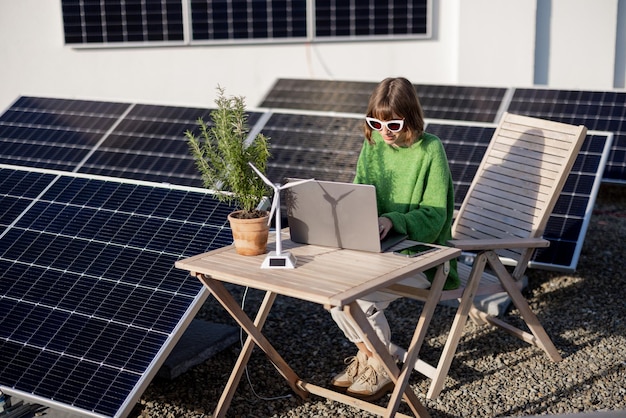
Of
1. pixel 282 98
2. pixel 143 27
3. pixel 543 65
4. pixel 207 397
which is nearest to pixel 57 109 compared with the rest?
pixel 282 98

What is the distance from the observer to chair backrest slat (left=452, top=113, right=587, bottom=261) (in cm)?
501

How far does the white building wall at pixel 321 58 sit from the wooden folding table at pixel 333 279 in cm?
625

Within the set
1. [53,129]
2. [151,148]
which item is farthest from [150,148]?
[53,129]

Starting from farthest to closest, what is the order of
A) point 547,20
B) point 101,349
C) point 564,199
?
point 547,20 < point 564,199 < point 101,349

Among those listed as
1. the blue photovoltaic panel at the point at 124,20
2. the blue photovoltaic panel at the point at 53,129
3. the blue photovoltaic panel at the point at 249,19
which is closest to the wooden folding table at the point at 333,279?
the blue photovoltaic panel at the point at 53,129

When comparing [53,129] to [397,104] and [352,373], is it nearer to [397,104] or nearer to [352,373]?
[352,373]

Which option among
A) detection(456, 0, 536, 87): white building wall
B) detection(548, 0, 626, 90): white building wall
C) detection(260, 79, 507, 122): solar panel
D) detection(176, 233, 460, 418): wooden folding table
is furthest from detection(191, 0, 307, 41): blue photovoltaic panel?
detection(176, 233, 460, 418): wooden folding table

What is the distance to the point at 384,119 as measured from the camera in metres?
4.11

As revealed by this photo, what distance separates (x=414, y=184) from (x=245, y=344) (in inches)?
44.3

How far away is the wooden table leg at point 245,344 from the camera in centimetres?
392

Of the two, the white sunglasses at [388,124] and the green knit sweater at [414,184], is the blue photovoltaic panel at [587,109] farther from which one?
the white sunglasses at [388,124]

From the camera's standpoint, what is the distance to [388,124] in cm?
405

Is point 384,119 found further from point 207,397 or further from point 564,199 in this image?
point 564,199

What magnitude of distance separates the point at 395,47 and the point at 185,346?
6.70 m
